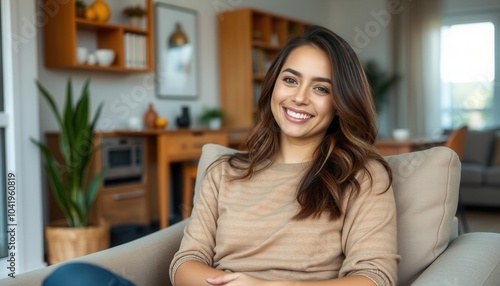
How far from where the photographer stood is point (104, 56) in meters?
3.81

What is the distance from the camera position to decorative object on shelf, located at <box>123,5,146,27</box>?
415 cm

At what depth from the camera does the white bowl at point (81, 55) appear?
366 cm

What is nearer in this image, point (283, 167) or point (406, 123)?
point (283, 167)

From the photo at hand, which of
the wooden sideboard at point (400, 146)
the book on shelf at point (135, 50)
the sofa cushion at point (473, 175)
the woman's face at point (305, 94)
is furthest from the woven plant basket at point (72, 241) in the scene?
the sofa cushion at point (473, 175)

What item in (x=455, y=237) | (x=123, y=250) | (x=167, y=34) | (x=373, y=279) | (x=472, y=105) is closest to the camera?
(x=373, y=279)

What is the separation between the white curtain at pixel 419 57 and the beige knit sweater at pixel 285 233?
580 cm

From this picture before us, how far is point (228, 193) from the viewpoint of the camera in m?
1.40

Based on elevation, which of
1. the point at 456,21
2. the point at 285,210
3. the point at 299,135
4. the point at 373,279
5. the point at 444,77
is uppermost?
the point at 456,21

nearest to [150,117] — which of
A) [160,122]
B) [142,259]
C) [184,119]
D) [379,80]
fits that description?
[160,122]

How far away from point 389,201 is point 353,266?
0.59 feet

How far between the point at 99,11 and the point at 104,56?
12.5 inches

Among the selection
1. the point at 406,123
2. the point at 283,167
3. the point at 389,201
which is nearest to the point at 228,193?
the point at 283,167

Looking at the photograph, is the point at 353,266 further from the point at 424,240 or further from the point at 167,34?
the point at 167,34

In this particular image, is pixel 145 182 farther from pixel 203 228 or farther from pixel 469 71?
pixel 469 71
